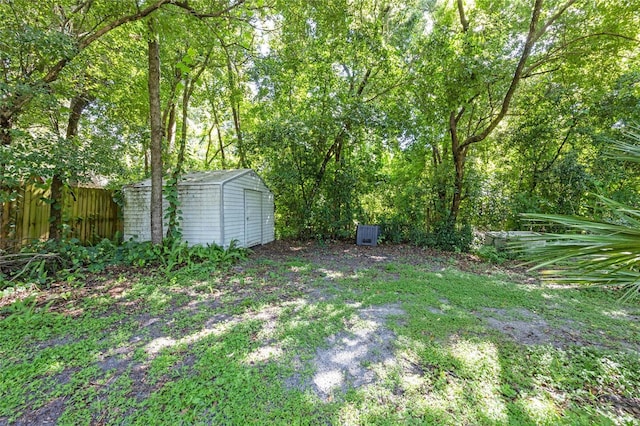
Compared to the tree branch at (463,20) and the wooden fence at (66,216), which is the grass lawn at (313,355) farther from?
the tree branch at (463,20)

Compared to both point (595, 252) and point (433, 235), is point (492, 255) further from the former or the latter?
point (595, 252)

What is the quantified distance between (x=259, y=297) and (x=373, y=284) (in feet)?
6.03

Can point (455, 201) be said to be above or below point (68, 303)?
above

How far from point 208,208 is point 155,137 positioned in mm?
1762

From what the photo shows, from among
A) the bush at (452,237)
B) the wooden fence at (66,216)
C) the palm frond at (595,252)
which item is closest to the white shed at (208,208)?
the wooden fence at (66,216)

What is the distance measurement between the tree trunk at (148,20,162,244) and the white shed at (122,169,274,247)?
73 centimetres

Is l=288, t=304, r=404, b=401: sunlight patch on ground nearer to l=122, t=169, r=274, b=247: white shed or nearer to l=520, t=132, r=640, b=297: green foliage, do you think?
l=520, t=132, r=640, b=297: green foliage

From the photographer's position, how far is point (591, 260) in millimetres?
933

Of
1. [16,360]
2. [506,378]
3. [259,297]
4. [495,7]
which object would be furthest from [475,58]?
[16,360]

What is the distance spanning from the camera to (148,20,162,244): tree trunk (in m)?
5.06

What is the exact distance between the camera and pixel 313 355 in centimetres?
228

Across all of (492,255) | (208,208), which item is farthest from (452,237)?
(208,208)

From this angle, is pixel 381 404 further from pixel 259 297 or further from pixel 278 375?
pixel 259 297

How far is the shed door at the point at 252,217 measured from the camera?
6984 mm
